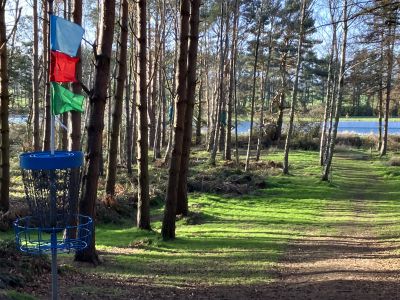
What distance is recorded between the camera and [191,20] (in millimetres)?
12375

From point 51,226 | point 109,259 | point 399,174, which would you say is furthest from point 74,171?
point 399,174

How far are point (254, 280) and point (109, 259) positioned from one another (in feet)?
10.00

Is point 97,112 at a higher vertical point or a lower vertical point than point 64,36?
lower

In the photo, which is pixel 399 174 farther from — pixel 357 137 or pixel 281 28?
pixel 357 137

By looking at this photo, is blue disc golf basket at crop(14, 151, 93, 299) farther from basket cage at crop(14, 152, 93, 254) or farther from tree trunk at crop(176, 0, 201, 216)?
tree trunk at crop(176, 0, 201, 216)

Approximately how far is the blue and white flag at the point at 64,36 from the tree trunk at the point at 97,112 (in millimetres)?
3702

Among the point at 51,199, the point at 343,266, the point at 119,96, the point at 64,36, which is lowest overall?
the point at 343,266

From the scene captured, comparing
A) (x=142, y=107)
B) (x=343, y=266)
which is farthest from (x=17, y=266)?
(x=343, y=266)

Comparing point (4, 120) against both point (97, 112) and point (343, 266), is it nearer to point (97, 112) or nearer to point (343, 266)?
point (97, 112)

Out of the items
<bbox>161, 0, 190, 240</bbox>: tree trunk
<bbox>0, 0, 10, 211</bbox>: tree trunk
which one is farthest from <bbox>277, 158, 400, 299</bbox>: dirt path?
<bbox>0, 0, 10, 211</bbox>: tree trunk

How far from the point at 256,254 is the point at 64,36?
7.65 m

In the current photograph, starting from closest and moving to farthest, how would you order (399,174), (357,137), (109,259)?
1. (109,259)
2. (399,174)
3. (357,137)

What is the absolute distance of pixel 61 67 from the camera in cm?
436

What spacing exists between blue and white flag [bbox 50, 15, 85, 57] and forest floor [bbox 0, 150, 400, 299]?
3469 mm
